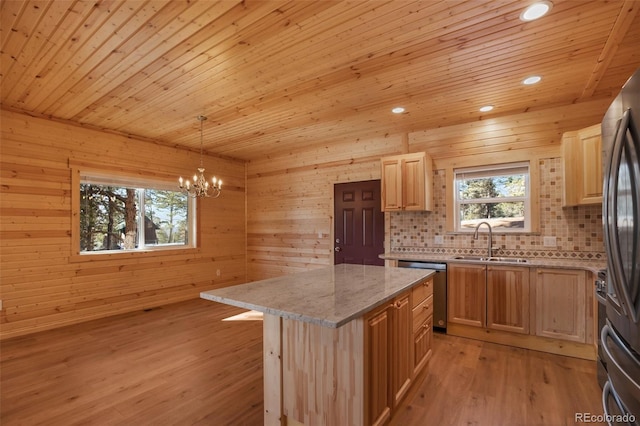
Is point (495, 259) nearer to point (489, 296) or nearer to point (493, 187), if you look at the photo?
point (489, 296)

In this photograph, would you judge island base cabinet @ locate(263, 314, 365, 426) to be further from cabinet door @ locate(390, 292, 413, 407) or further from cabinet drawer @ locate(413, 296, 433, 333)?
cabinet drawer @ locate(413, 296, 433, 333)

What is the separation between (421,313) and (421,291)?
17cm

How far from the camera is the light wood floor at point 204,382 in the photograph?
2.14 metres

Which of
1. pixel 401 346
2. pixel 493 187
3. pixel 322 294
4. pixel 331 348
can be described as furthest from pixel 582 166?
pixel 331 348

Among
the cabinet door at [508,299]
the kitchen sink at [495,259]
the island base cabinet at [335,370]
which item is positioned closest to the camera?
the island base cabinet at [335,370]

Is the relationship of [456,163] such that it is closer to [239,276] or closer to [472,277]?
[472,277]

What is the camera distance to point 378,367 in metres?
1.75

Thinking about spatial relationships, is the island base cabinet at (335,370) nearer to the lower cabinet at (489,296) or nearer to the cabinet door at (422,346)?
the cabinet door at (422,346)

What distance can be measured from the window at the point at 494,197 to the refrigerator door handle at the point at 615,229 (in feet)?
8.42

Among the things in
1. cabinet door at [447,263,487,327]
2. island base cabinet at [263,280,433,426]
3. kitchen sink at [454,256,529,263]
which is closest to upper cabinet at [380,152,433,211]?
kitchen sink at [454,256,529,263]

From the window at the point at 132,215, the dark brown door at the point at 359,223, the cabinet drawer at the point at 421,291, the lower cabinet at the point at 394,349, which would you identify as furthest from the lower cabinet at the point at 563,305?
the window at the point at 132,215

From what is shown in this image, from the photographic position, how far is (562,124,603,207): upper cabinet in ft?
9.95

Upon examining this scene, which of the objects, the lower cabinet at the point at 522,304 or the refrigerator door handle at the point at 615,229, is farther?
the lower cabinet at the point at 522,304

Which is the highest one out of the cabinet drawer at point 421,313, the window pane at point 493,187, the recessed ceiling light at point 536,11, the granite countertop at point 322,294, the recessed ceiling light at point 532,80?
the recessed ceiling light at point 536,11
